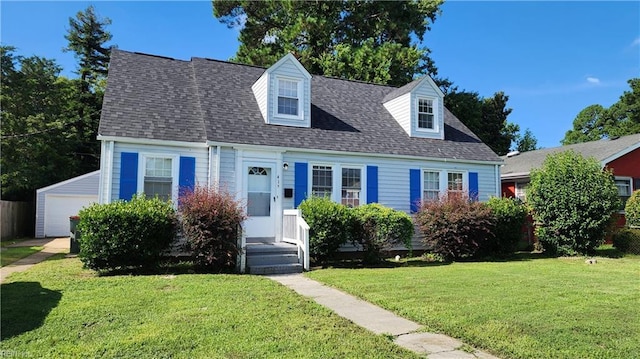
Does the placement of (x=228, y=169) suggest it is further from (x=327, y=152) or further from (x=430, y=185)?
(x=430, y=185)

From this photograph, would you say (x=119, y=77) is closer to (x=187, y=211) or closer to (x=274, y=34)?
(x=187, y=211)

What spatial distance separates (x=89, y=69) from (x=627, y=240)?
120 feet

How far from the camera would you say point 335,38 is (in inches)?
1011

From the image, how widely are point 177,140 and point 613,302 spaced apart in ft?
31.8

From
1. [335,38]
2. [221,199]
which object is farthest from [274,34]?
[221,199]

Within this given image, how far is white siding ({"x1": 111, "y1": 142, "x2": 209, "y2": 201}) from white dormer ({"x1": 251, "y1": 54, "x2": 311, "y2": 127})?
2385 mm

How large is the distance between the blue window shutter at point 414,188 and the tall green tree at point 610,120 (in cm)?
3135

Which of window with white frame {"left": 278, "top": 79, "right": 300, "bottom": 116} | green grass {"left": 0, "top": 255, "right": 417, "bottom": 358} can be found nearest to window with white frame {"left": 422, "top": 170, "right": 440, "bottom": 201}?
window with white frame {"left": 278, "top": 79, "right": 300, "bottom": 116}

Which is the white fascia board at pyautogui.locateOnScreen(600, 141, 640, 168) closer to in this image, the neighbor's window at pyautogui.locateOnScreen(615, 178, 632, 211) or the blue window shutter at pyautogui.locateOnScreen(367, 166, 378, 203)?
the neighbor's window at pyautogui.locateOnScreen(615, 178, 632, 211)

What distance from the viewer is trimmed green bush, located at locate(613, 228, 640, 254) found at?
12.7 meters

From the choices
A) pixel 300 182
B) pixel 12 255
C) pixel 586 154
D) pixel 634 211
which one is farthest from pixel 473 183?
pixel 12 255

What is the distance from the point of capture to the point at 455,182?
1389cm

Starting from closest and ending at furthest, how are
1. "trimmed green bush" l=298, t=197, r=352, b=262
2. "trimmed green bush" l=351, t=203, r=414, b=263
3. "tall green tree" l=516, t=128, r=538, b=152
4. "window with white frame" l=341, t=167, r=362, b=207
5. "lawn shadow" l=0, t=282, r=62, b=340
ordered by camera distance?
"lawn shadow" l=0, t=282, r=62, b=340 → "trimmed green bush" l=298, t=197, r=352, b=262 → "trimmed green bush" l=351, t=203, r=414, b=263 → "window with white frame" l=341, t=167, r=362, b=207 → "tall green tree" l=516, t=128, r=538, b=152

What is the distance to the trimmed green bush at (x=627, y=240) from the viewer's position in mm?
12731
